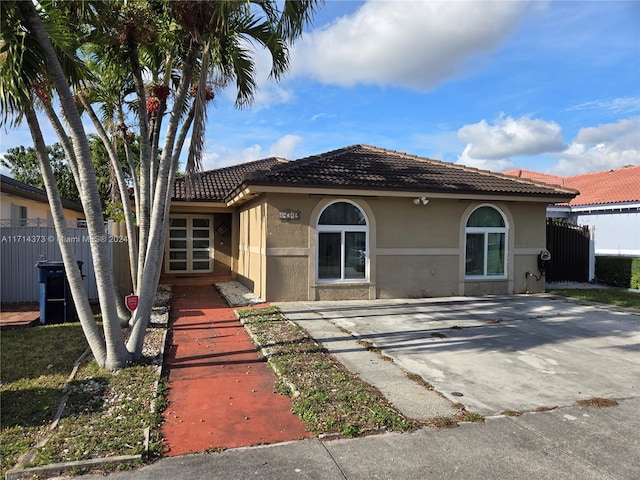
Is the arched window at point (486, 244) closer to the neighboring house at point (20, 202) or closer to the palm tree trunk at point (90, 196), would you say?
the palm tree trunk at point (90, 196)

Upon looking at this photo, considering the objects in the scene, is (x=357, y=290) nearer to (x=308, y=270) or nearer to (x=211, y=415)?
(x=308, y=270)

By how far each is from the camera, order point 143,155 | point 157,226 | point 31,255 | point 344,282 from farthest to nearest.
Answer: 1. point 344,282
2. point 31,255
3. point 143,155
4. point 157,226

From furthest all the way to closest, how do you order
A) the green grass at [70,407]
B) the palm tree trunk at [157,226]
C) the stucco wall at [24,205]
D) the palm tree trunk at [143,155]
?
the stucco wall at [24,205] < the palm tree trunk at [143,155] < the palm tree trunk at [157,226] < the green grass at [70,407]

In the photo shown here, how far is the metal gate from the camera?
1516 centimetres

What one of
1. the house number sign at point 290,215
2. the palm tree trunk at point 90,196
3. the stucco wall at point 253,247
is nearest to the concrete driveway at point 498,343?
the stucco wall at point 253,247

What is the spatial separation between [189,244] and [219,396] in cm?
1306

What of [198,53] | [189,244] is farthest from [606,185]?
[198,53]

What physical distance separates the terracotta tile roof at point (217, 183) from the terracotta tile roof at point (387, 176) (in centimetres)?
226

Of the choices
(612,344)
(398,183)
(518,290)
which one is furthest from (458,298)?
(612,344)

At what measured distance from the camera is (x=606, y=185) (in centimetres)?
2200

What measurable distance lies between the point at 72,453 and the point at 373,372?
3.48 meters

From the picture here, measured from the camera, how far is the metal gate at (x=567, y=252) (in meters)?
15.2

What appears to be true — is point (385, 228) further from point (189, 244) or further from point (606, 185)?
point (606, 185)

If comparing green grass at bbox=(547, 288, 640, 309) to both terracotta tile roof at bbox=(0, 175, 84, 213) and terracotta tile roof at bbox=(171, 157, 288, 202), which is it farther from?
terracotta tile roof at bbox=(0, 175, 84, 213)
